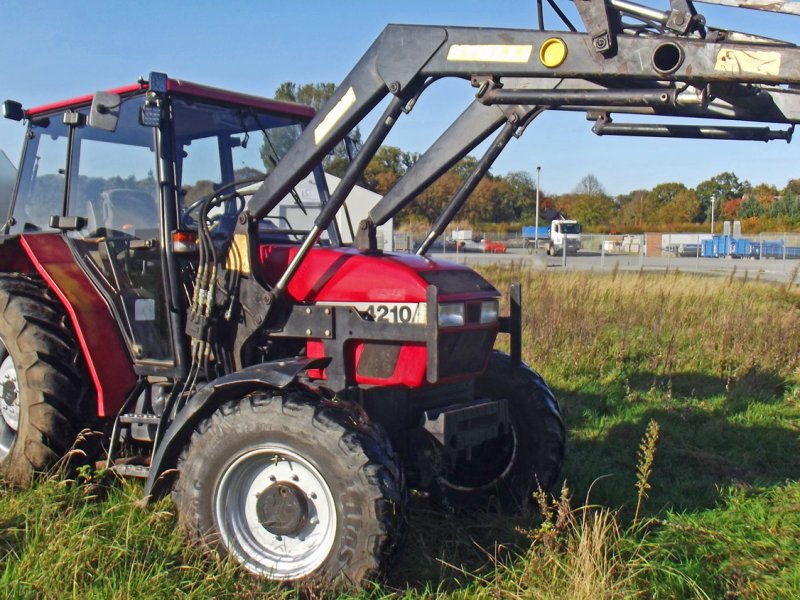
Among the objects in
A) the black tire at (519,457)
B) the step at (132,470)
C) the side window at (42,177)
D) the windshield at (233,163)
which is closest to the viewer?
the step at (132,470)

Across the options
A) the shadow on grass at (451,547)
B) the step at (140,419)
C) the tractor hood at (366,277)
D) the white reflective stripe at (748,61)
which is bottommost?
the shadow on grass at (451,547)

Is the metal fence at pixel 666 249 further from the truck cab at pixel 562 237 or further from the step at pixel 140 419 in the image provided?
the step at pixel 140 419

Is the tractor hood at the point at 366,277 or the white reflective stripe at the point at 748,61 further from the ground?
the white reflective stripe at the point at 748,61

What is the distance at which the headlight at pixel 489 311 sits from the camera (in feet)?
15.0

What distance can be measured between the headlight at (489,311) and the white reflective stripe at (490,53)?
134cm

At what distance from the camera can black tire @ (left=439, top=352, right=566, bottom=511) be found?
4.95 meters

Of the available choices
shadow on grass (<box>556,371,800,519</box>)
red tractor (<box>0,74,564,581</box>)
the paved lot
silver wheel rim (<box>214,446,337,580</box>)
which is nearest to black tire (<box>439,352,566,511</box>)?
red tractor (<box>0,74,564,581</box>)

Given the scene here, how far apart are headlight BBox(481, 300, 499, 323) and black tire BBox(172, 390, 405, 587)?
40.0 inches

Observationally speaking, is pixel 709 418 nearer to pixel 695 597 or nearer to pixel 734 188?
pixel 695 597

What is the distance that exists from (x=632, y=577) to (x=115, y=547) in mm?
2317

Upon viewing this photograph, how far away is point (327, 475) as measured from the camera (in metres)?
3.71

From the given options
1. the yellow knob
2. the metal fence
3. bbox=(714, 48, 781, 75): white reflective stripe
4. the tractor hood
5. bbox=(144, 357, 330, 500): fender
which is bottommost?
the metal fence

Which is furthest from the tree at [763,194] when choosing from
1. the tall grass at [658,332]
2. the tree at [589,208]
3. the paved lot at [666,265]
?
the tall grass at [658,332]

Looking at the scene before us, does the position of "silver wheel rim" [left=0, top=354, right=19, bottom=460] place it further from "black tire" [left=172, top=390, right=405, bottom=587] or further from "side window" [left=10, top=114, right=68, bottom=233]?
"black tire" [left=172, top=390, right=405, bottom=587]
